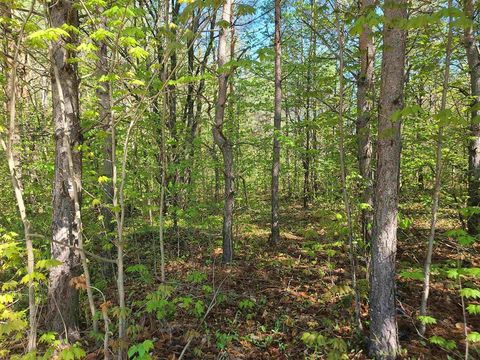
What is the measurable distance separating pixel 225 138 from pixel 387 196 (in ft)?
12.7

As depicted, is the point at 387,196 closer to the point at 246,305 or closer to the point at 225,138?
the point at 246,305

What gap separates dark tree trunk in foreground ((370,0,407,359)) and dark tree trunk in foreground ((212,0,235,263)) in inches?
130

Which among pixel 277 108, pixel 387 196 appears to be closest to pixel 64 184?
pixel 387 196

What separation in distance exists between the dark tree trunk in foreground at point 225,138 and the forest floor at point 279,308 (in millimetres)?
835

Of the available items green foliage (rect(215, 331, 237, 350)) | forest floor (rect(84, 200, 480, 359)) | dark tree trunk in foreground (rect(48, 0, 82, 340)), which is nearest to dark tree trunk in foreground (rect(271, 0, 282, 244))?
forest floor (rect(84, 200, 480, 359))

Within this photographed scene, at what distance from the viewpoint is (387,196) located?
12.4ft

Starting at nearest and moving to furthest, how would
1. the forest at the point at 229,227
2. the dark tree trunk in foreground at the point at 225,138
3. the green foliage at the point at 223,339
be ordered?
the forest at the point at 229,227, the green foliage at the point at 223,339, the dark tree trunk in foreground at the point at 225,138

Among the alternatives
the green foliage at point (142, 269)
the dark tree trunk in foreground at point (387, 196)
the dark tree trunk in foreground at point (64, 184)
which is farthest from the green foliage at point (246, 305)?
the dark tree trunk in foreground at point (64, 184)

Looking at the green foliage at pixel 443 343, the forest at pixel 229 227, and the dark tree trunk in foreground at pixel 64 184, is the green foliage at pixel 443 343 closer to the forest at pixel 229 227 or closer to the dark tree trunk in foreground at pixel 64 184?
the forest at pixel 229 227

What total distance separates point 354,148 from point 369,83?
134 cm

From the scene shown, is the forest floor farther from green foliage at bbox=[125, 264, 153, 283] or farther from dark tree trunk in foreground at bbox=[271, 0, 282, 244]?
dark tree trunk in foreground at bbox=[271, 0, 282, 244]

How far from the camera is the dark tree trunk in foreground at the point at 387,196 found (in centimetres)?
370

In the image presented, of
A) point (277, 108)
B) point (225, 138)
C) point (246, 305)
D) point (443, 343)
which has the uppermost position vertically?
point (277, 108)

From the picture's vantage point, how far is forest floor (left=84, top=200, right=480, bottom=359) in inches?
167
